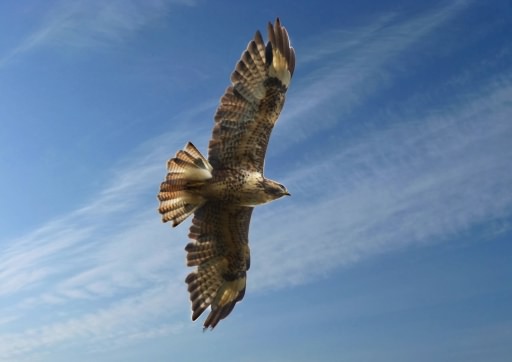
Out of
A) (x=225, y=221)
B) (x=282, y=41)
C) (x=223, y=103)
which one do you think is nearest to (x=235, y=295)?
(x=225, y=221)

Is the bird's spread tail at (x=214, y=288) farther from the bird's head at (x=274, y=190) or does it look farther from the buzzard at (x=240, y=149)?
the bird's head at (x=274, y=190)

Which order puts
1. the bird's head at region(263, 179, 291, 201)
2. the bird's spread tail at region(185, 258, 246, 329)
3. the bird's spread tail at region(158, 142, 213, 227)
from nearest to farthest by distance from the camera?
the bird's spread tail at region(158, 142, 213, 227), the bird's head at region(263, 179, 291, 201), the bird's spread tail at region(185, 258, 246, 329)

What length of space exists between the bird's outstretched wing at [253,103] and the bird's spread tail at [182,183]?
12.4 inches

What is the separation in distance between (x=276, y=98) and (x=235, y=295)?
439 cm

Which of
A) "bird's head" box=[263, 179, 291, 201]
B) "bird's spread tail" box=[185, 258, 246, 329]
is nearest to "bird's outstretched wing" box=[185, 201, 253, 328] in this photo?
"bird's spread tail" box=[185, 258, 246, 329]

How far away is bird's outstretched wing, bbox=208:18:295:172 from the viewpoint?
514 inches

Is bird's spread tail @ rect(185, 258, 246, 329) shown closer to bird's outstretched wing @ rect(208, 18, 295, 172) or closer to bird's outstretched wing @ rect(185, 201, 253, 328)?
bird's outstretched wing @ rect(185, 201, 253, 328)

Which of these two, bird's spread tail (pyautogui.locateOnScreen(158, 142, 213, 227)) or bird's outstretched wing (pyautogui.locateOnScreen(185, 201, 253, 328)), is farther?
→ bird's outstretched wing (pyautogui.locateOnScreen(185, 201, 253, 328))

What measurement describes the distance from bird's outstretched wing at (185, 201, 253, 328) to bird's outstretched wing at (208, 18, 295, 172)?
142 centimetres

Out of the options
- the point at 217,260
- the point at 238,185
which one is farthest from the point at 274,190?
the point at 217,260

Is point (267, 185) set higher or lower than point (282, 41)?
lower

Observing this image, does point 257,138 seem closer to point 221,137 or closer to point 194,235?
point 221,137

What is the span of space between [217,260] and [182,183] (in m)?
2.49

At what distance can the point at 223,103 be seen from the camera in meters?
13.1
